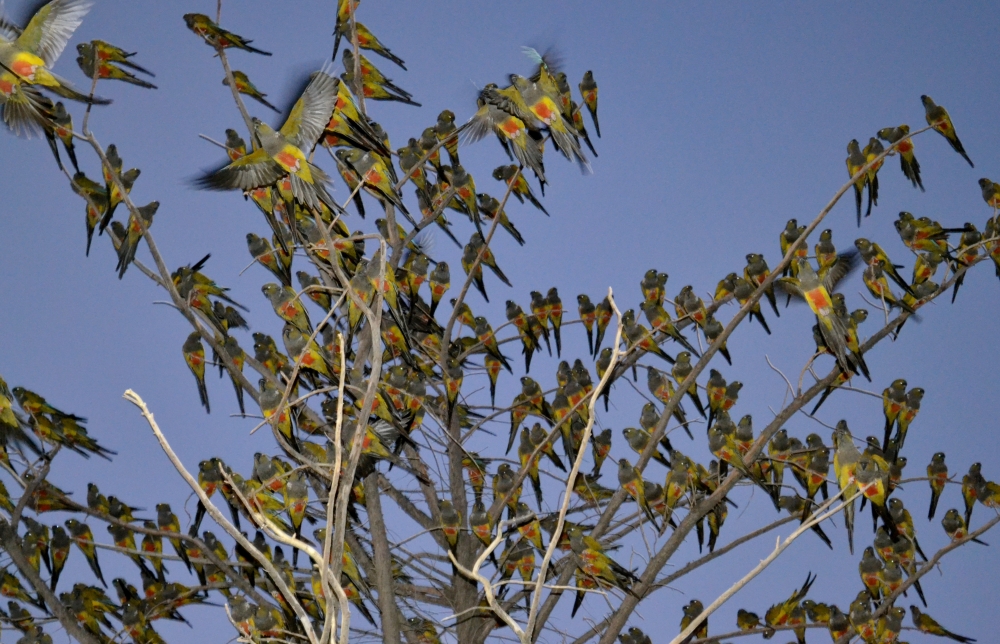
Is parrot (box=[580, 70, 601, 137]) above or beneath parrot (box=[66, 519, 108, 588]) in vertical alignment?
above

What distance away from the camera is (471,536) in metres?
5.89

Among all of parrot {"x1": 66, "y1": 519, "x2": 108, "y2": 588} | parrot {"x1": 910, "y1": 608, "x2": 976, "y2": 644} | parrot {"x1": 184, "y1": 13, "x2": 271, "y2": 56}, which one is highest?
parrot {"x1": 184, "y1": 13, "x2": 271, "y2": 56}

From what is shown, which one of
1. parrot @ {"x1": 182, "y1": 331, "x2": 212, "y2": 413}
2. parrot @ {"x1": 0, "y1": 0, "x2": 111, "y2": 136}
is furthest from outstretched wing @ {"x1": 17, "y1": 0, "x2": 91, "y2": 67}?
parrot @ {"x1": 182, "y1": 331, "x2": 212, "y2": 413}

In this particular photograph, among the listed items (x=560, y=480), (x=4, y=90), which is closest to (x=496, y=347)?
(x=560, y=480)

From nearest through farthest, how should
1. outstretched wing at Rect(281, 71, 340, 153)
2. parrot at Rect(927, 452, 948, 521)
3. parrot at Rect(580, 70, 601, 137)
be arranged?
outstretched wing at Rect(281, 71, 340, 153) < parrot at Rect(927, 452, 948, 521) < parrot at Rect(580, 70, 601, 137)

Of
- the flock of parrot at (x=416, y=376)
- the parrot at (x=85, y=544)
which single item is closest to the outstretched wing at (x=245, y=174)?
the flock of parrot at (x=416, y=376)

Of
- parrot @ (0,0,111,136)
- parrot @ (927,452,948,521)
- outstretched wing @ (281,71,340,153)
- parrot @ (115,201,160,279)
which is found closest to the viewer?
parrot @ (0,0,111,136)

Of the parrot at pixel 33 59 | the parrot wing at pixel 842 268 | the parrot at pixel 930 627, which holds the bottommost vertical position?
the parrot at pixel 930 627

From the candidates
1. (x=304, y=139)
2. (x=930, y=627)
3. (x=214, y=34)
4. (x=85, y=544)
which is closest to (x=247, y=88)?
(x=214, y=34)

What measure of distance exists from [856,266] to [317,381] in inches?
141

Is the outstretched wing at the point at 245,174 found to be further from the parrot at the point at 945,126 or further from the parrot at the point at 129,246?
the parrot at the point at 945,126

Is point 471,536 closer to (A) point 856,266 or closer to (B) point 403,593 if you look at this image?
(B) point 403,593

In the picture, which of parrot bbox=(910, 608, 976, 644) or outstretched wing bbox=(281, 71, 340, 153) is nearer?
outstretched wing bbox=(281, 71, 340, 153)

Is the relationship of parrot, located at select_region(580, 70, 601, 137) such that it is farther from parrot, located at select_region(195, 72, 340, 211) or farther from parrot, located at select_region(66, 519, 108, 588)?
parrot, located at select_region(66, 519, 108, 588)
